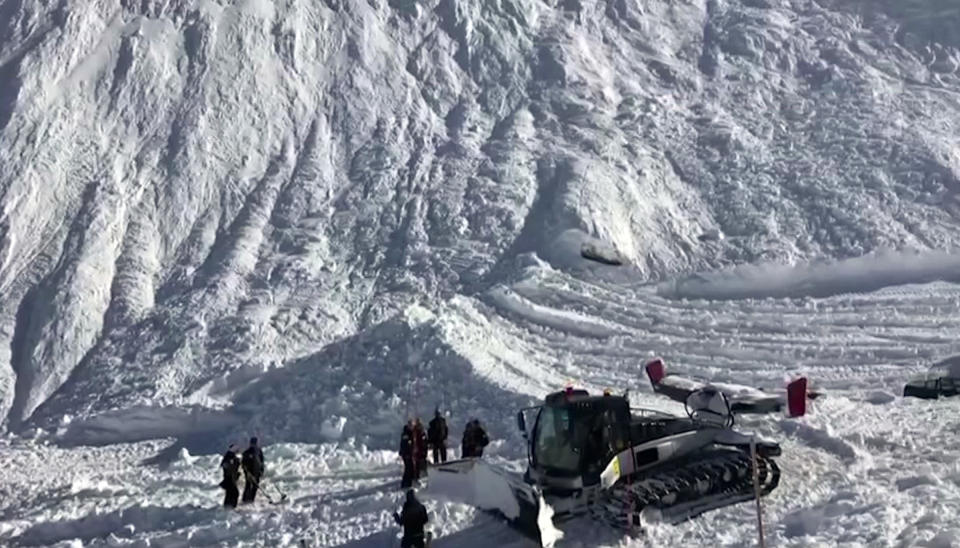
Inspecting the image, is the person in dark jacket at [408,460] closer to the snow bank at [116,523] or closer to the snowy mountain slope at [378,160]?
the snow bank at [116,523]

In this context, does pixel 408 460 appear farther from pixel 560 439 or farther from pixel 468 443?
pixel 560 439

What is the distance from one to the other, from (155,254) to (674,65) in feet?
56.3

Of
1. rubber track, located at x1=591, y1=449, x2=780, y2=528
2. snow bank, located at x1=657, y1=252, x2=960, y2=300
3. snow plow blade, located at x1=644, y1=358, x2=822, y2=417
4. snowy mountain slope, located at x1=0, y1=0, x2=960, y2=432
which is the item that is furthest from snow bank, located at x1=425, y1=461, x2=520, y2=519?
snow bank, located at x1=657, y1=252, x2=960, y2=300

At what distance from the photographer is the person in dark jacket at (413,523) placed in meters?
11.4

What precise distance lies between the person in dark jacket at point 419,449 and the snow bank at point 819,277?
39.6 ft

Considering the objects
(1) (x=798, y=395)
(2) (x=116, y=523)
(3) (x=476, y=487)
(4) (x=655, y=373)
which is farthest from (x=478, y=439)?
(2) (x=116, y=523)

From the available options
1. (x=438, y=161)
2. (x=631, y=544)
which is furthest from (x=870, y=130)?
(x=631, y=544)

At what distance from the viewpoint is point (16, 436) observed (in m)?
22.2

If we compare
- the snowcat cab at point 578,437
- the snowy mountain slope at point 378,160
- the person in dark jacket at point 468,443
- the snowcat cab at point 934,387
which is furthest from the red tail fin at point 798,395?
the snowy mountain slope at point 378,160

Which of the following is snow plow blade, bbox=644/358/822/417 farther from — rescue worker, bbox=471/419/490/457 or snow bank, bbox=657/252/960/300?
snow bank, bbox=657/252/960/300

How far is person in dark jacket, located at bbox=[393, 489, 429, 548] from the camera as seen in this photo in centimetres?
1144

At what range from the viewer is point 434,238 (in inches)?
1094

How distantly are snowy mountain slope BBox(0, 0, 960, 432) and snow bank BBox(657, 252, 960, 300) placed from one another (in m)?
0.74

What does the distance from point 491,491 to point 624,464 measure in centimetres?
156
